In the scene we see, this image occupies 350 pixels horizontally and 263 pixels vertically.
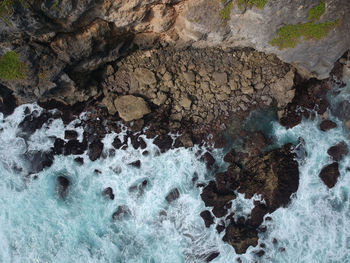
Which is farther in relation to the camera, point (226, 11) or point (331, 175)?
point (331, 175)

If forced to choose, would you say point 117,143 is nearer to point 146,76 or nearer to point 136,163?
point 136,163

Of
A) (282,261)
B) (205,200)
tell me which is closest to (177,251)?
(205,200)

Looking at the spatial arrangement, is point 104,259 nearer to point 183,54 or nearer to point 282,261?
point 282,261

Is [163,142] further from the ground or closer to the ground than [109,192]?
further from the ground

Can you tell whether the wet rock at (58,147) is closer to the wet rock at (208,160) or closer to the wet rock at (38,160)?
the wet rock at (38,160)

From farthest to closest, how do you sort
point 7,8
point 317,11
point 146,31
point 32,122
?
point 32,122
point 146,31
point 317,11
point 7,8

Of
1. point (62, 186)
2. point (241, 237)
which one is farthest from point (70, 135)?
point (241, 237)

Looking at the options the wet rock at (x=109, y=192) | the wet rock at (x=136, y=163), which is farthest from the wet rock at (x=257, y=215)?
the wet rock at (x=109, y=192)

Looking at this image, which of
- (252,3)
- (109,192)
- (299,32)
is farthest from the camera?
(109,192)
